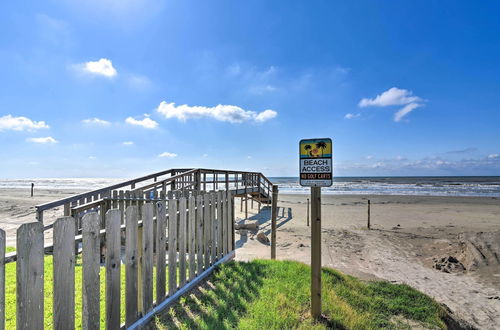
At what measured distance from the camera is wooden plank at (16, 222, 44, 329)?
71.3 inches

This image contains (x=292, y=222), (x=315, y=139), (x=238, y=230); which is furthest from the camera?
(x=292, y=222)

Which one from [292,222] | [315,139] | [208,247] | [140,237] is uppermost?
[315,139]

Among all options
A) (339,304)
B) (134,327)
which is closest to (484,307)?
(339,304)

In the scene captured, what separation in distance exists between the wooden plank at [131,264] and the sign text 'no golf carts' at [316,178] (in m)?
2.03

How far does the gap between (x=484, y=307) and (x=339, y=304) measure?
120 inches

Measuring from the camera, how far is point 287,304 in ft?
11.3

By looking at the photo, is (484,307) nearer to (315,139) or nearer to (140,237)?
(315,139)

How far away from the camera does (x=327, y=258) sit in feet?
23.4

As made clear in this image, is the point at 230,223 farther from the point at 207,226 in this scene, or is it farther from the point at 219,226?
the point at 207,226

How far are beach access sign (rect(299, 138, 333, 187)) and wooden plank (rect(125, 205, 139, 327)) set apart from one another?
6.65 feet

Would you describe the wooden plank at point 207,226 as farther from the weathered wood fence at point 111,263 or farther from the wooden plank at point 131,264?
the wooden plank at point 131,264

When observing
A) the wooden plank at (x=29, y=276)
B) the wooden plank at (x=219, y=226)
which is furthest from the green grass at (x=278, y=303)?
the wooden plank at (x=29, y=276)

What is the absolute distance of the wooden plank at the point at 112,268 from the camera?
2.53m

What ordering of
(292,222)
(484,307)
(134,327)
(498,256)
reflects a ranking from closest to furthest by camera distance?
(134,327) < (484,307) < (498,256) < (292,222)
